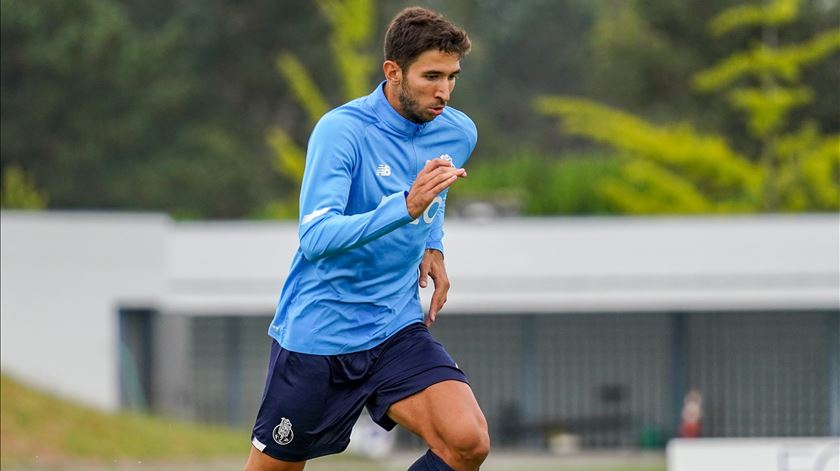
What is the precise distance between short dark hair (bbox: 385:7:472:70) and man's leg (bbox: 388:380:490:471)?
122cm

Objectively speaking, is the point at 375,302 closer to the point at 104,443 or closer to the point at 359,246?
the point at 359,246

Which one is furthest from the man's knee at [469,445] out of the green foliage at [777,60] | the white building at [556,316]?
the green foliage at [777,60]

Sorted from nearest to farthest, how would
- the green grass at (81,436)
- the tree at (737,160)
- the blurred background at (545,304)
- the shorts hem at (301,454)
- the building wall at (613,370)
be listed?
the shorts hem at (301,454), the green grass at (81,436), the blurred background at (545,304), the building wall at (613,370), the tree at (737,160)

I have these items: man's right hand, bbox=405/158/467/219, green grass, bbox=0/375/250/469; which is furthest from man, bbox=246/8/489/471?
green grass, bbox=0/375/250/469

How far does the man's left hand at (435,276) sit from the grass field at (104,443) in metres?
12.2

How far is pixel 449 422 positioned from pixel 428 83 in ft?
4.06

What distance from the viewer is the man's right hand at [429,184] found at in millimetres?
5453

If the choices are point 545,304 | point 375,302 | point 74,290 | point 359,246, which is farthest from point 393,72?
point 545,304

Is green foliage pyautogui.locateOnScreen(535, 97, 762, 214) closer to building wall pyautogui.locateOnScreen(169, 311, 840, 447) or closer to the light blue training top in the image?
building wall pyautogui.locateOnScreen(169, 311, 840, 447)

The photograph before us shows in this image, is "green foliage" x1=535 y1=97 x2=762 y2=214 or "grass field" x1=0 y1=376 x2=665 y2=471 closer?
"grass field" x1=0 y1=376 x2=665 y2=471

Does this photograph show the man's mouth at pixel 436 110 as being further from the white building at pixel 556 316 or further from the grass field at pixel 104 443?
the white building at pixel 556 316

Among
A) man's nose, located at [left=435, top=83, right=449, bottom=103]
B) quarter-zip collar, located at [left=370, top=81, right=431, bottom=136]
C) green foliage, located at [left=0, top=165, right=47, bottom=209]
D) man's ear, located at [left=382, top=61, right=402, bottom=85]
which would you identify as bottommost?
green foliage, located at [left=0, top=165, right=47, bottom=209]

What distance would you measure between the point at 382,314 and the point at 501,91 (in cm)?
5859

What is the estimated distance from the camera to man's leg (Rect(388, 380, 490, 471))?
5781mm
